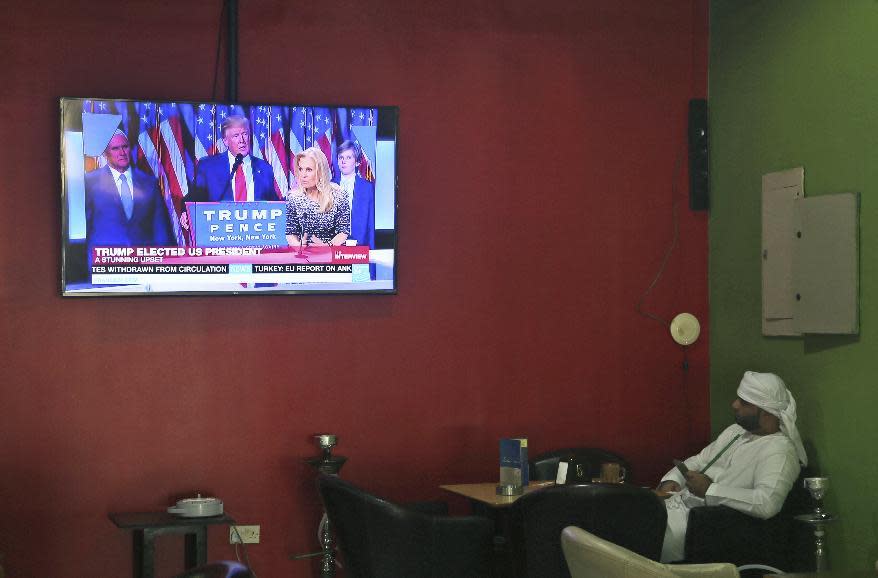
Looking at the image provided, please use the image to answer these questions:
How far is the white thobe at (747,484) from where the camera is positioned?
4.79 meters

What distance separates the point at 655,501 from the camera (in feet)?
14.0

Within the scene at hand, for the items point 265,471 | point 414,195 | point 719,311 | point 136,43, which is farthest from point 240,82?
point 719,311

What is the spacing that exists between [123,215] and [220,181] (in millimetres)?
433

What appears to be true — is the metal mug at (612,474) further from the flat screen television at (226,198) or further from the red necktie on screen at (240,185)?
the red necktie on screen at (240,185)

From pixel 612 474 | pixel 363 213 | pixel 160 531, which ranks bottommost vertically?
pixel 160 531

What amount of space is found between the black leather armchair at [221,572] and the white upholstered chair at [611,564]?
1.07 meters

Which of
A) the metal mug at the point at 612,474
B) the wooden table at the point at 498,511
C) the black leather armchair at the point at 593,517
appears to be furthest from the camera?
the metal mug at the point at 612,474

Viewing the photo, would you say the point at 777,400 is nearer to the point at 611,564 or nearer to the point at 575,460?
the point at 575,460

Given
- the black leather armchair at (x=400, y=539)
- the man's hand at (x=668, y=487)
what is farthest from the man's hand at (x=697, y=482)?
the black leather armchair at (x=400, y=539)

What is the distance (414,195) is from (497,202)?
410 millimetres

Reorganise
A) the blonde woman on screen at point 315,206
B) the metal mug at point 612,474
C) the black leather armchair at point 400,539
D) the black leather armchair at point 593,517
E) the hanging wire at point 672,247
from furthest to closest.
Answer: the hanging wire at point 672,247, the blonde woman on screen at point 315,206, the metal mug at point 612,474, the black leather armchair at point 400,539, the black leather armchair at point 593,517

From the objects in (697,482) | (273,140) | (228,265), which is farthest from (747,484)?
(273,140)

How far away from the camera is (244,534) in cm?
534

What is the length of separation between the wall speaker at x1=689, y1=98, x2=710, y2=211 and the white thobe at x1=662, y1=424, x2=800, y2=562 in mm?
1288
